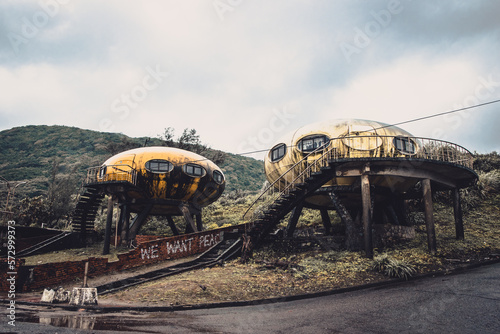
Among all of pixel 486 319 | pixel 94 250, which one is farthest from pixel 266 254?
pixel 94 250

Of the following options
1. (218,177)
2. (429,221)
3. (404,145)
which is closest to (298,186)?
(404,145)

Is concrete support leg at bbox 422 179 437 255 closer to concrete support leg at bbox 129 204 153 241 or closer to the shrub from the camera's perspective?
the shrub

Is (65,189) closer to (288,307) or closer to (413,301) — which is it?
(288,307)

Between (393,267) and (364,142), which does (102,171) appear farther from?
(393,267)

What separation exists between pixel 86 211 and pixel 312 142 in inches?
705

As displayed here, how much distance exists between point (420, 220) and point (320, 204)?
23.3 ft

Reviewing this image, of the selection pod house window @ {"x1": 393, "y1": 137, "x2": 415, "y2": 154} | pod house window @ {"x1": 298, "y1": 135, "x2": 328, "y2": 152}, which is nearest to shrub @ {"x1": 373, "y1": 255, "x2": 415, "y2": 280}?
pod house window @ {"x1": 393, "y1": 137, "x2": 415, "y2": 154}

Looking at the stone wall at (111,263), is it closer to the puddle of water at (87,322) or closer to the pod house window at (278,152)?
the puddle of water at (87,322)

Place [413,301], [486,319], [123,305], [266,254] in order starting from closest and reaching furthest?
[486,319], [413,301], [123,305], [266,254]

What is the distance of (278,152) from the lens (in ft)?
61.2

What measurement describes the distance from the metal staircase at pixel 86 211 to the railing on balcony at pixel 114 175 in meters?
1.27

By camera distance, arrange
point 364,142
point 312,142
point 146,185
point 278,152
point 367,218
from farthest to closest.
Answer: point 146,185 → point 278,152 → point 312,142 → point 364,142 → point 367,218

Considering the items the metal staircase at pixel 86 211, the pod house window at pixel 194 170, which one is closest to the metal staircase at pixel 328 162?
the pod house window at pixel 194 170

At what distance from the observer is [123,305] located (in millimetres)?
9547
